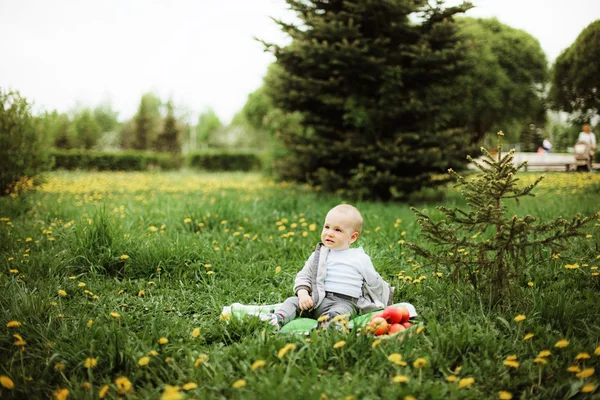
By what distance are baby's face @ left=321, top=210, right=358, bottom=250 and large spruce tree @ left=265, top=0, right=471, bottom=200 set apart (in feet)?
12.7

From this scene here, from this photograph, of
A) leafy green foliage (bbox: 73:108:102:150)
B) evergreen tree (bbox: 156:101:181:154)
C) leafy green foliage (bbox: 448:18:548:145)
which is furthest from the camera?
leafy green foliage (bbox: 73:108:102:150)

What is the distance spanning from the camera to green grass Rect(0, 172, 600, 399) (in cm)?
188

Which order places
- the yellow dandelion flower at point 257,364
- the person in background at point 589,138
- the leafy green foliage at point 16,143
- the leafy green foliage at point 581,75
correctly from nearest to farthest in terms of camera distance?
1. the yellow dandelion flower at point 257,364
2. the leafy green foliage at point 581,75
3. the person in background at point 589,138
4. the leafy green foliage at point 16,143

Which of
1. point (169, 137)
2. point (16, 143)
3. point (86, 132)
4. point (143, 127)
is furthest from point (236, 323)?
point (86, 132)

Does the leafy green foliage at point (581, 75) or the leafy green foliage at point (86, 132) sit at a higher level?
the leafy green foliage at point (86, 132)

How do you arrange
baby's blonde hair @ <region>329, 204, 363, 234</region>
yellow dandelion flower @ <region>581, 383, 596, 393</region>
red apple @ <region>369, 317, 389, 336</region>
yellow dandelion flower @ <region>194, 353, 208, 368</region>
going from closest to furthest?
yellow dandelion flower @ <region>581, 383, 596, 393</region> < yellow dandelion flower @ <region>194, 353, 208, 368</region> < red apple @ <region>369, 317, 389, 336</region> < baby's blonde hair @ <region>329, 204, 363, 234</region>

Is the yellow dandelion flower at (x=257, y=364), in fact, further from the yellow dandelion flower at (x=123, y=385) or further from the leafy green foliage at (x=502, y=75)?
the leafy green foliage at (x=502, y=75)

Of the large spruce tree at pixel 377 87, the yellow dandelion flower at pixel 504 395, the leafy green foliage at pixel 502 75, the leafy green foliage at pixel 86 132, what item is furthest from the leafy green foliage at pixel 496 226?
the leafy green foliage at pixel 86 132

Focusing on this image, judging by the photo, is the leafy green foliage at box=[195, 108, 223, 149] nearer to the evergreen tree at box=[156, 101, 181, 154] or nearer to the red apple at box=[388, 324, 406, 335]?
the evergreen tree at box=[156, 101, 181, 154]

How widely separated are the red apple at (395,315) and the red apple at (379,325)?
9 centimetres

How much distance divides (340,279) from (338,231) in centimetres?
31

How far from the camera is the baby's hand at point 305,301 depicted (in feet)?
8.53

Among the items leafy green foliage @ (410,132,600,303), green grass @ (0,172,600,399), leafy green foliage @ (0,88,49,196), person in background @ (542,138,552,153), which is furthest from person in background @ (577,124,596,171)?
leafy green foliage @ (0,88,49,196)

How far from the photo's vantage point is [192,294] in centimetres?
307
